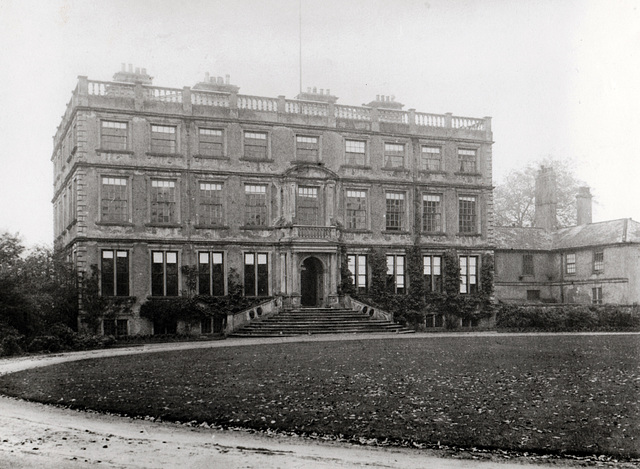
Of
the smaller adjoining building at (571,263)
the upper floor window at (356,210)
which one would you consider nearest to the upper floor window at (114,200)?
the upper floor window at (356,210)

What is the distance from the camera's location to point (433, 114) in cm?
4034

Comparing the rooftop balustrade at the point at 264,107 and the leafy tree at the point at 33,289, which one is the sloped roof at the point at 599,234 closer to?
the rooftop balustrade at the point at 264,107

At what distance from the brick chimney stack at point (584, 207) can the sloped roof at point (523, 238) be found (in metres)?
3.61

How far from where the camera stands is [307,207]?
3712 centimetres

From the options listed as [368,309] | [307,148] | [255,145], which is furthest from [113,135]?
[368,309]

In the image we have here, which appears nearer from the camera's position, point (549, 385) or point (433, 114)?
point (549, 385)

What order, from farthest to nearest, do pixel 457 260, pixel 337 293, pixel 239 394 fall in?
1. pixel 457 260
2. pixel 337 293
3. pixel 239 394

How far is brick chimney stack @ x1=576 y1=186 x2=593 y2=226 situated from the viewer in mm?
49312

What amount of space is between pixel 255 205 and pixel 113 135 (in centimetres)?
790

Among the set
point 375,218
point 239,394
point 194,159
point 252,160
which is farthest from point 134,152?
point 239,394

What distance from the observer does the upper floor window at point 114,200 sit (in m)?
33.5

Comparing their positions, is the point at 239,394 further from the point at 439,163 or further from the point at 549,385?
the point at 439,163

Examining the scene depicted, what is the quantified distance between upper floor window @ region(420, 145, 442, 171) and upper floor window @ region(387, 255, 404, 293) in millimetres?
5519

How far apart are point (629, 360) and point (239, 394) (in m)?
11.2
